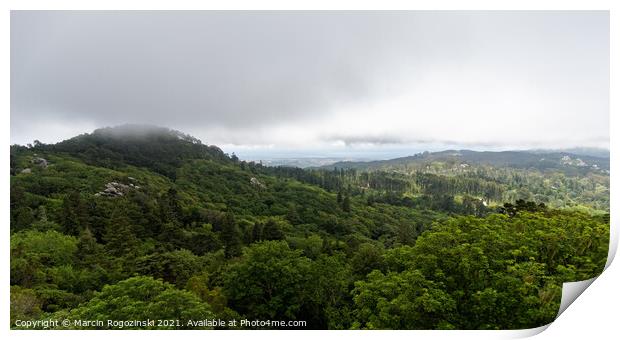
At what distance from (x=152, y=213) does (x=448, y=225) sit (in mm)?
11598

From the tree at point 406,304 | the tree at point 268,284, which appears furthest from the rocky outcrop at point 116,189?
the tree at point 406,304

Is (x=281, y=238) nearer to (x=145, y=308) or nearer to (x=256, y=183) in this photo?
(x=256, y=183)

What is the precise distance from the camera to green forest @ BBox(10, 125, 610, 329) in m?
10.3

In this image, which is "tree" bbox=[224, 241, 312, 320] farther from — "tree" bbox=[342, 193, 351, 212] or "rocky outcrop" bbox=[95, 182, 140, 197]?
"rocky outcrop" bbox=[95, 182, 140, 197]

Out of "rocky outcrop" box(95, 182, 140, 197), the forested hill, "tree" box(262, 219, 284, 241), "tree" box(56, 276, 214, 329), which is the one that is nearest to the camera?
"tree" box(56, 276, 214, 329)

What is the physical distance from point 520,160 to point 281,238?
10799 mm

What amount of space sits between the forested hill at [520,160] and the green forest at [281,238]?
0.08m

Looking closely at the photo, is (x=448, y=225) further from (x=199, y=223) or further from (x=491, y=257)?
(x=199, y=223)

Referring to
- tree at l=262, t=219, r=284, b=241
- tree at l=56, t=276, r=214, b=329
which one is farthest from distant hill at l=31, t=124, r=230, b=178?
tree at l=56, t=276, r=214, b=329

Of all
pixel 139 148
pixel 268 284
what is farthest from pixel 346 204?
pixel 139 148

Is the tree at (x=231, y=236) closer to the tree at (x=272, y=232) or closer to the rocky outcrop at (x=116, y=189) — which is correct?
the tree at (x=272, y=232)

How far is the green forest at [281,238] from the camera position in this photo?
10.3 metres

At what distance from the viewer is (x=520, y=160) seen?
607 inches

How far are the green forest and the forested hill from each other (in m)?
0.08
